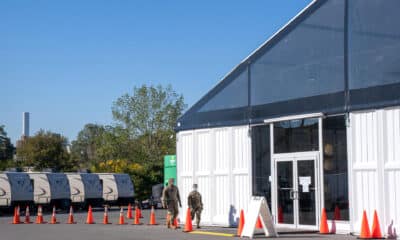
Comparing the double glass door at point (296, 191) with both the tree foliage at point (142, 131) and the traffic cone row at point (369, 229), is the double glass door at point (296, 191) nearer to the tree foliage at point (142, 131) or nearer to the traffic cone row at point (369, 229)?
the traffic cone row at point (369, 229)

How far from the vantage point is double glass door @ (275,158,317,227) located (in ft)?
62.5

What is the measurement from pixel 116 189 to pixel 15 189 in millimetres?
8702

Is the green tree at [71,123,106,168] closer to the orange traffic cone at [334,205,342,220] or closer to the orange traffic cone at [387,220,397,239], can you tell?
the orange traffic cone at [334,205,342,220]

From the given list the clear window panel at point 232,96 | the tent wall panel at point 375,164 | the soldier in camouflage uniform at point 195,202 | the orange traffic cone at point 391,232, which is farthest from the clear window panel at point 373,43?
the soldier in camouflage uniform at point 195,202

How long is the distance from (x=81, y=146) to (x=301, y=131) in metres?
84.5

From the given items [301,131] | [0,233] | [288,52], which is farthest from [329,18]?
[0,233]

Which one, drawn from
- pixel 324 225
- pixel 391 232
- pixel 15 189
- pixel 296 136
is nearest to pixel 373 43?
pixel 296 136

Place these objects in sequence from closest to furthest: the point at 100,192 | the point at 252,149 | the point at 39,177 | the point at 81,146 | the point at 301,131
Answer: the point at 301,131 → the point at 252,149 → the point at 39,177 → the point at 100,192 → the point at 81,146

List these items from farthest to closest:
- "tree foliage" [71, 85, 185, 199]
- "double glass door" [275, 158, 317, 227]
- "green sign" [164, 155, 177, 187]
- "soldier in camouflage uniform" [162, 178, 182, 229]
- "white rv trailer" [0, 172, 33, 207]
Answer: "tree foliage" [71, 85, 185, 199]
"white rv trailer" [0, 172, 33, 207]
"green sign" [164, 155, 177, 187]
"soldier in camouflage uniform" [162, 178, 182, 229]
"double glass door" [275, 158, 317, 227]

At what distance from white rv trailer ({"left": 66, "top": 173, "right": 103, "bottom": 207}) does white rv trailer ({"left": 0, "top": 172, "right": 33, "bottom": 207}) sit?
3.89 m

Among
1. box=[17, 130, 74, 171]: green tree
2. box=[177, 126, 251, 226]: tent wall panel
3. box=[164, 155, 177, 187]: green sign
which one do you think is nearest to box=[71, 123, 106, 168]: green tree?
box=[17, 130, 74, 171]: green tree

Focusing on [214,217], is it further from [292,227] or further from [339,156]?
[339,156]

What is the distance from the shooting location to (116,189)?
46094mm

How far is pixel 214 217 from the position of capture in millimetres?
22312
